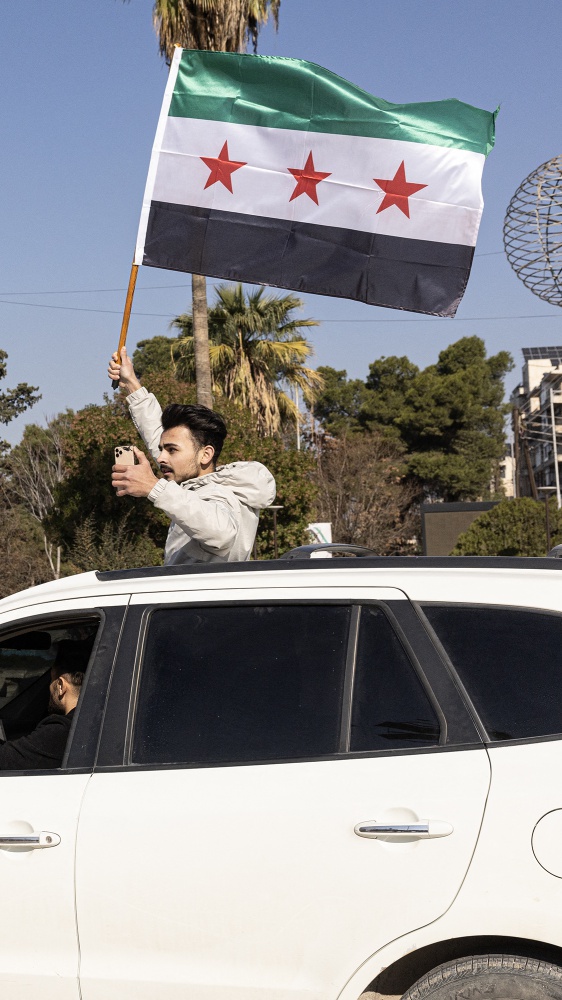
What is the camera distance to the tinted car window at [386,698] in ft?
8.52

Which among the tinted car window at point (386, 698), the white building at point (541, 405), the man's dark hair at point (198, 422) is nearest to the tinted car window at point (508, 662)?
the tinted car window at point (386, 698)

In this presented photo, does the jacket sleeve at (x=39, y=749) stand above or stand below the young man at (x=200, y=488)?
below

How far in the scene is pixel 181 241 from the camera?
6.05m

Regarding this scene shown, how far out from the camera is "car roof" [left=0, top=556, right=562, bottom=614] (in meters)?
2.70

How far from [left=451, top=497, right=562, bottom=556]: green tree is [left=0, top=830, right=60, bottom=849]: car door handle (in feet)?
87.3

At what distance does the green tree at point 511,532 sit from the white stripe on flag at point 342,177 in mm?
23109

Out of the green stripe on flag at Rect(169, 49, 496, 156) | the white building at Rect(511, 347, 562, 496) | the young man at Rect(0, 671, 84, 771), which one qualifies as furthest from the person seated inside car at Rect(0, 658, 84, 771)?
the white building at Rect(511, 347, 562, 496)

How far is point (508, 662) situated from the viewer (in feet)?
8.56

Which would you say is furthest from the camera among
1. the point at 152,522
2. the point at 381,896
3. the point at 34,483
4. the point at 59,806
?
the point at 34,483

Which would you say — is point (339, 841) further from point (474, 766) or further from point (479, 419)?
point (479, 419)

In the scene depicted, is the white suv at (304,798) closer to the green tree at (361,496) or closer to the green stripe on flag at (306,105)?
the green stripe on flag at (306,105)

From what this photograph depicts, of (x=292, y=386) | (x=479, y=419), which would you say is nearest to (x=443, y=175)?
(x=292, y=386)

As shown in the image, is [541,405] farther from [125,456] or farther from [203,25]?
[125,456]

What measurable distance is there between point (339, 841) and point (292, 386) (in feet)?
87.1
